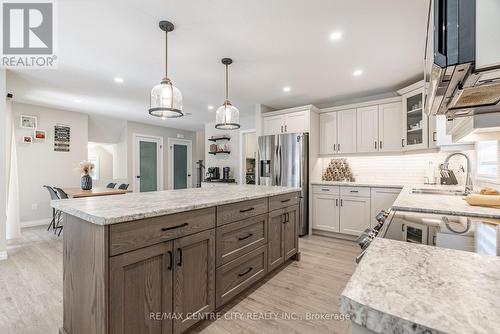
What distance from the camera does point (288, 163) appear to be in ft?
13.7

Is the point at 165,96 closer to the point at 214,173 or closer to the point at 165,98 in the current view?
the point at 165,98

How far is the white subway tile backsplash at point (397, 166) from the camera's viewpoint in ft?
11.1

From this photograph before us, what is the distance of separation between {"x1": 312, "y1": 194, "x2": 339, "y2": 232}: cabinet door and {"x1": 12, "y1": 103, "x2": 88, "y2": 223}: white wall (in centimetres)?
470

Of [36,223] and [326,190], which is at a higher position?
[326,190]

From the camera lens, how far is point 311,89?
3.88 metres

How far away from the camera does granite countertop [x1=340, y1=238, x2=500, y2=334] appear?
364 millimetres

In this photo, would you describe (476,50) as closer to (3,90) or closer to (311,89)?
(311,89)

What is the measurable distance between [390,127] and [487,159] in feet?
4.81

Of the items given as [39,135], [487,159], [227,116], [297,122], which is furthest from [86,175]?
[487,159]

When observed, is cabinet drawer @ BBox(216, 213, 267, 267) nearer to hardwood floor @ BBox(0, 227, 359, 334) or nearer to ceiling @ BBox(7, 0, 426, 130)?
hardwood floor @ BBox(0, 227, 359, 334)

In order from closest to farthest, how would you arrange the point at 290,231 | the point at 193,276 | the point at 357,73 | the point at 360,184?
1. the point at 193,276
2. the point at 290,231
3. the point at 357,73
4. the point at 360,184

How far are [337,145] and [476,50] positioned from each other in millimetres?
3836

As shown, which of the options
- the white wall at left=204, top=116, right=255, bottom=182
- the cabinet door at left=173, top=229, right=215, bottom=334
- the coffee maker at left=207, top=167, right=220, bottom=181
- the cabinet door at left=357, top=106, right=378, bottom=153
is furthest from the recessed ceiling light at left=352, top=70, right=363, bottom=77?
the coffee maker at left=207, top=167, right=220, bottom=181

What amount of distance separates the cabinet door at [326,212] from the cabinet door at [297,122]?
4.10ft
